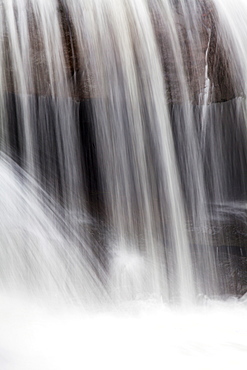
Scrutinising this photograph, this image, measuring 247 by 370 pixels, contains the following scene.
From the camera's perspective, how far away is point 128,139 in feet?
13.8

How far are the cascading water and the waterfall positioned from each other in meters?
0.01

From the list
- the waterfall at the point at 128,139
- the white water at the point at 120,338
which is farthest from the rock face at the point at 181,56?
the white water at the point at 120,338

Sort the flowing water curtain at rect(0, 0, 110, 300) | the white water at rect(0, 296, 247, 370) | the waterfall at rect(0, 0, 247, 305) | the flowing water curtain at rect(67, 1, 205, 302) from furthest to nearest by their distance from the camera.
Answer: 1. the flowing water curtain at rect(67, 1, 205, 302)
2. the waterfall at rect(0, 0, 247, 305)
3. the flowing water curtain at rect(0, 0, 110, 300)
4. the white water at rect(0, 296, 247, 370)

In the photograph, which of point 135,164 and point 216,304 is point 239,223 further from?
point 135,164

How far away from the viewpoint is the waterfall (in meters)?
3.96

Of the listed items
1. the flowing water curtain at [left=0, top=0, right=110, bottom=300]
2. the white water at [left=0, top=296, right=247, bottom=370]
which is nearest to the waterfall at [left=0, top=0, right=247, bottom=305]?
the flowing water curtain at [left=0, top=0, right=110, bottom=300]

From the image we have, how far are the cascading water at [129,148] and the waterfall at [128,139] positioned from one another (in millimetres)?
10

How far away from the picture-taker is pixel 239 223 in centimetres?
436

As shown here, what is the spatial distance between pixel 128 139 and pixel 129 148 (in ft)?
0.27

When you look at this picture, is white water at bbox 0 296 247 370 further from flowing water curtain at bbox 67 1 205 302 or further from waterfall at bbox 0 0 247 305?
flowing water curtain at bbox 67 1 205 302

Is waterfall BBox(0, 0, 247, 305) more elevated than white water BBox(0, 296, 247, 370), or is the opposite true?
waterfall BBox(0, 0, 247, 305)

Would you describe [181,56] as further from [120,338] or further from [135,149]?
[120,338]

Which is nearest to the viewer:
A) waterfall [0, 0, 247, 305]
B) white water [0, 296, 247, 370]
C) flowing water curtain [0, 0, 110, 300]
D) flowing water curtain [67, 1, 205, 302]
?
white water [0, 296, 247, 370]

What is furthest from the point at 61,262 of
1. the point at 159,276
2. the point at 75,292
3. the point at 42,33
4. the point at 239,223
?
the point at 42,33
